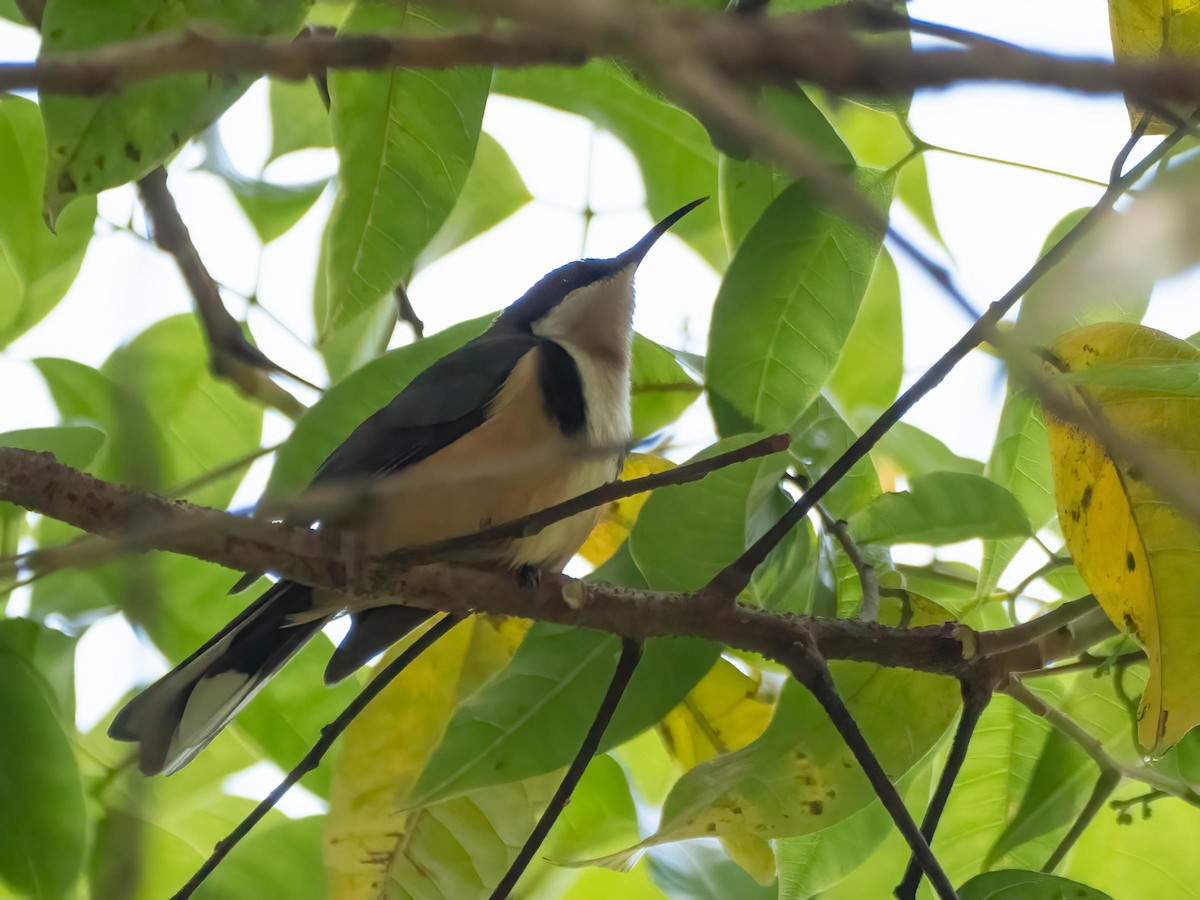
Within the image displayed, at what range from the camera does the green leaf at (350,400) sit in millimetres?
1729

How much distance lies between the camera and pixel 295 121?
2307 mm

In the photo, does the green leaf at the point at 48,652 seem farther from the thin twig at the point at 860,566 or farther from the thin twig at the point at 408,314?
the thin twig at the point at 860,566

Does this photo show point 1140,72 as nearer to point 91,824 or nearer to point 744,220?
point 744,220

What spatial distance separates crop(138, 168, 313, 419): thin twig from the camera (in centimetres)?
200

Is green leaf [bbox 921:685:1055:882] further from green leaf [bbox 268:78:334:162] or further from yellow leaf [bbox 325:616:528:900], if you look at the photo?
green leaf [bbox 268:78:334:162]

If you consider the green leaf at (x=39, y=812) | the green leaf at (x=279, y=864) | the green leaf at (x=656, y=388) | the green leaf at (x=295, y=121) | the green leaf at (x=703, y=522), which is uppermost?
the green leaf at (x=295, y=121)

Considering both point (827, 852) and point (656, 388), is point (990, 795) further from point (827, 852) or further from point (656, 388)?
point (656, 388)

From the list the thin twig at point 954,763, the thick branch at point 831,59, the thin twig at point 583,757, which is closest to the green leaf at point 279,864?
the thin twig at point 583,757

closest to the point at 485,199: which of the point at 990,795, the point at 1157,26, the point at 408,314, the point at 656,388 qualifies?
the point at 408,314

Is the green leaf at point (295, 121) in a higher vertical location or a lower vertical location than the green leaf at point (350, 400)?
higher

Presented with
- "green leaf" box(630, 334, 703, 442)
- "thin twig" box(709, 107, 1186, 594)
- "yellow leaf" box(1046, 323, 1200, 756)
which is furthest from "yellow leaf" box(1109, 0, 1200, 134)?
"green leaf" box(630, 334, 703, 442)

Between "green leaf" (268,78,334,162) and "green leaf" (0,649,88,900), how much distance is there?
48.1 inches

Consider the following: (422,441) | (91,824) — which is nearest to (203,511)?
(91,824)

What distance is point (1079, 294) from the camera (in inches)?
36.1
